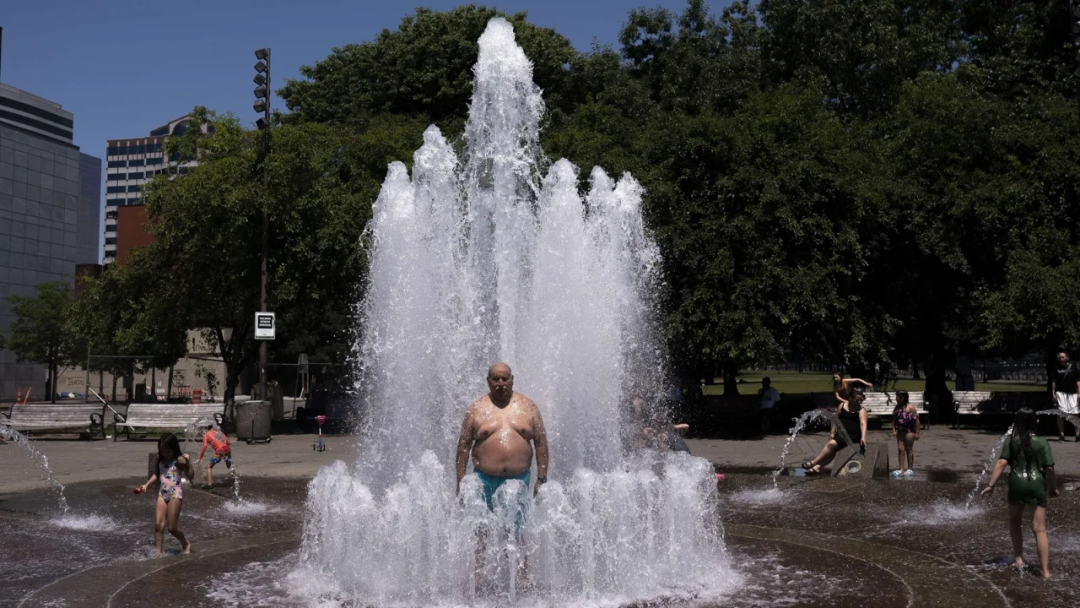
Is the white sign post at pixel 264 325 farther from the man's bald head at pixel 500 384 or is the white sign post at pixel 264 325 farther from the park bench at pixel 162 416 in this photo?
the man's bald head at pixel 500 384

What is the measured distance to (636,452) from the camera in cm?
1136

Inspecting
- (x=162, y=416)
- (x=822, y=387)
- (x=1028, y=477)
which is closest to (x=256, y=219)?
(x=162, y=416)

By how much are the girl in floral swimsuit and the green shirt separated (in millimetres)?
6720

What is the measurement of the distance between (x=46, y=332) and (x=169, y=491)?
54.0 meters

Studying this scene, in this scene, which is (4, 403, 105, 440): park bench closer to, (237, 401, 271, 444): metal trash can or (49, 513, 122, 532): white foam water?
(237, 401, 271, 444): metal trash can

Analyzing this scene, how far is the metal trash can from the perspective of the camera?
20500 millimetres

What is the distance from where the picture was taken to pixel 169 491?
8453 mm

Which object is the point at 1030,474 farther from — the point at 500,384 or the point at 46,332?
the point at 46,332

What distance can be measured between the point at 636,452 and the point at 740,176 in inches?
468

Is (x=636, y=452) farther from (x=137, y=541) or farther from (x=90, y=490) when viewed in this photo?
(x=90, y=490)

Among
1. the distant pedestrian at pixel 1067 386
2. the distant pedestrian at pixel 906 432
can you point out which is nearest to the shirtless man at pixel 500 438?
the distant pedestrian at pixel 906 432

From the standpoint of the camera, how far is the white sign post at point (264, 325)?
68.3ft

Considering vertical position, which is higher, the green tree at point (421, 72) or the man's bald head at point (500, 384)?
the green tree at point (421, 72)

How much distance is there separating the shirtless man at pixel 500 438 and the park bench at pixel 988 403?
19.2 m
